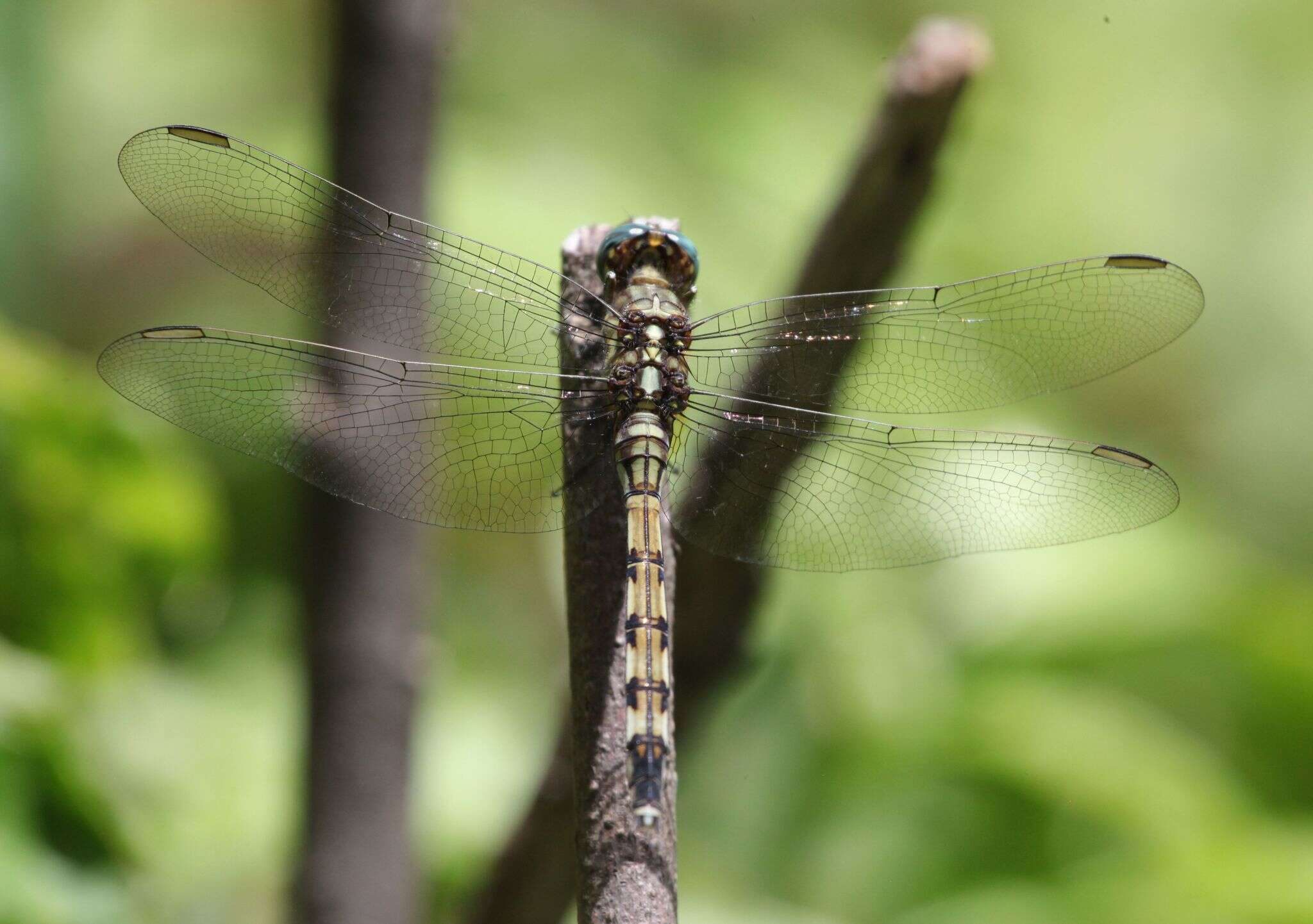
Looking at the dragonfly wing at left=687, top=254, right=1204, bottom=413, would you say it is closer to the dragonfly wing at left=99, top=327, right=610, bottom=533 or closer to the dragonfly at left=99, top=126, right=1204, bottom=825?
the dragonfly at left=99, top=126, right=1204, bottom=825

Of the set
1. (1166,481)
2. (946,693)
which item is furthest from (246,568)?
(1166,481)

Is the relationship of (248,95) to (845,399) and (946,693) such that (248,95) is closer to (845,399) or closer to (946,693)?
(845,399)

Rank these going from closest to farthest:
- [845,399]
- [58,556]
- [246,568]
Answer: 1. [845,399]
2. [58,556]
3. [246,568]

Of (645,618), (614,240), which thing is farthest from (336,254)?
(645,618)

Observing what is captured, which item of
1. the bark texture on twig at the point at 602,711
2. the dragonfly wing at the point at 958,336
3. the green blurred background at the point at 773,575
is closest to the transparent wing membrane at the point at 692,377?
the dragonfly wing at the point at 958,336

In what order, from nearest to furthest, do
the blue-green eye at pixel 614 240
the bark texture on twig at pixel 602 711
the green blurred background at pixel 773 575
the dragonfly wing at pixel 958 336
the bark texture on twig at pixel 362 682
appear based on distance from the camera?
the bark texture on twig at pixel 602 711 → the blue-green eye at pixel 614 240 → the bark texture on twig at pixel 362 682 → the dragonfly wing at pixel 958 336 → the green blurred background at pixel 773 575

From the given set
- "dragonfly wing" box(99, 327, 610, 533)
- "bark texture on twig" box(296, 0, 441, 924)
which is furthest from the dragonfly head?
"bark texture on twig" box(296, 0, 441, 924)

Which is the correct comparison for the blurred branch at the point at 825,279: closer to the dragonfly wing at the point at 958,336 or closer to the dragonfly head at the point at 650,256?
the dragonfly wing at the point at 958,336
